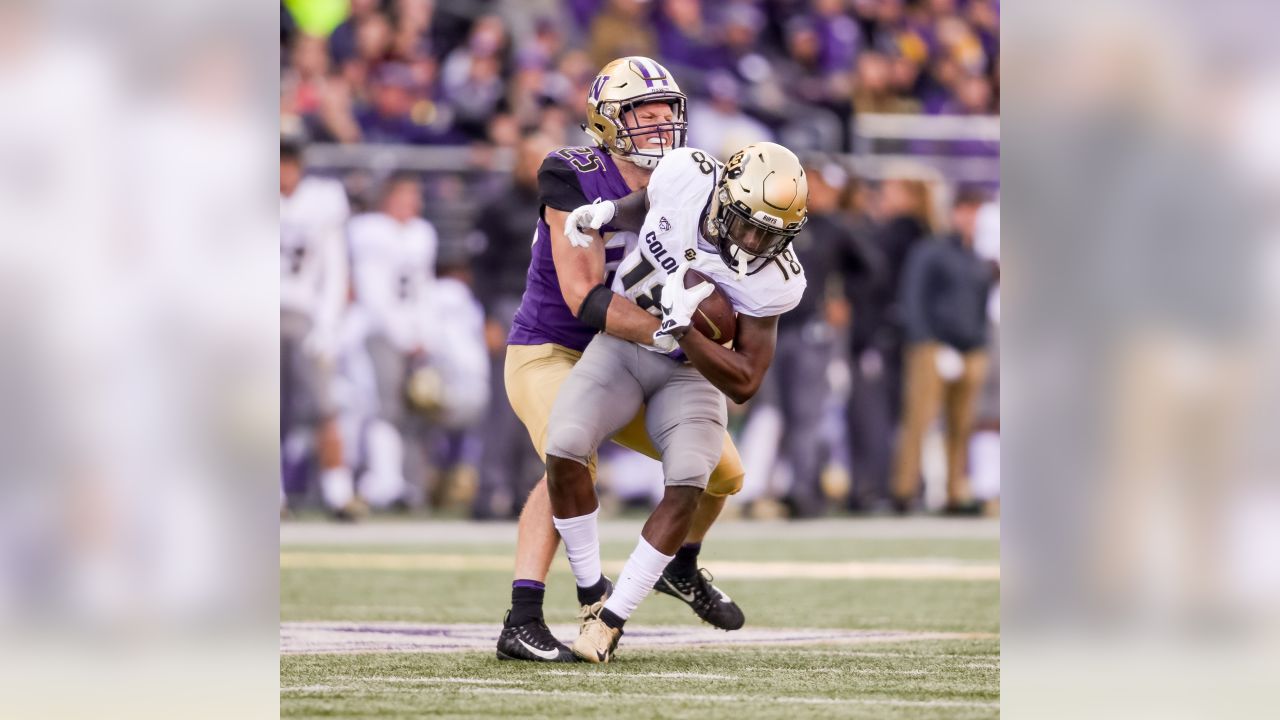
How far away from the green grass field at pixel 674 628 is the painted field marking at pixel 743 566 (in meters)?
0.02

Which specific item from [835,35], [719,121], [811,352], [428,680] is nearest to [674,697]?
[428,680]

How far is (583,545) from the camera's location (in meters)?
5.14

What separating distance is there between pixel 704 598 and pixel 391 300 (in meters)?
5.87

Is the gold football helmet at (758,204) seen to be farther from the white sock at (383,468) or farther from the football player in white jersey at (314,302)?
the white sock at (383,468)

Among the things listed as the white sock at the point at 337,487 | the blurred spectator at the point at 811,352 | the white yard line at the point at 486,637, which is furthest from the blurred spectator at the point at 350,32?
the white yard line at the point at 486,637

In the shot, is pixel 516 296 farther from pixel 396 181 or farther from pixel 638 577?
pixel 638 577

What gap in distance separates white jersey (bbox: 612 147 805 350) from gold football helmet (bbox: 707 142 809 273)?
0.15 ft
